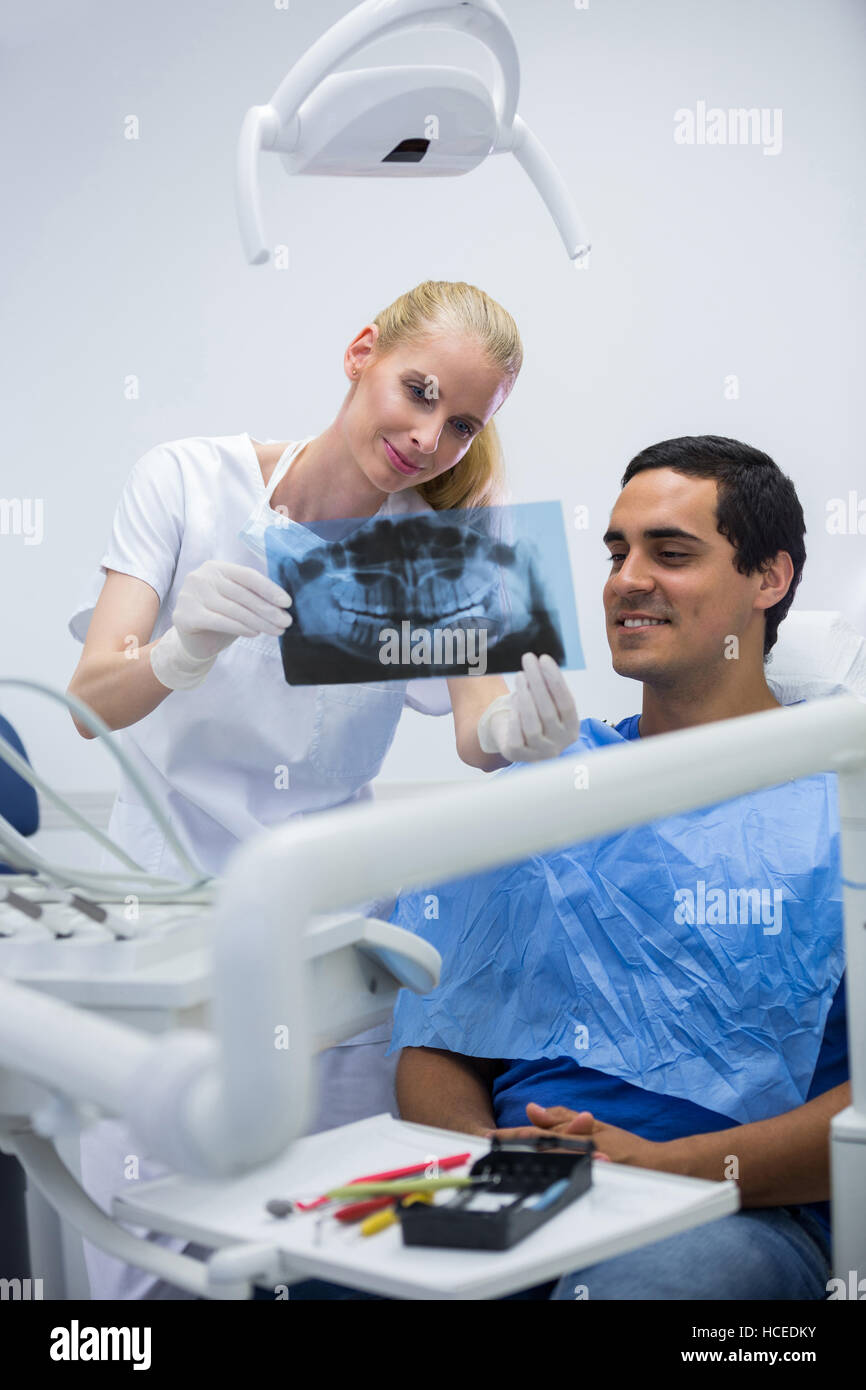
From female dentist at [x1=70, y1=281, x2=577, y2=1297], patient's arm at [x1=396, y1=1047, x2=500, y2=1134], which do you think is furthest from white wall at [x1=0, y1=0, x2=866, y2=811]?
patient's arm at [x1=396, y1=1047, x2=500, y2=1134]

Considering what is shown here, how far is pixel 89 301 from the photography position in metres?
2.71

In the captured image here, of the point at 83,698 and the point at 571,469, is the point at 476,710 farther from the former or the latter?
the point at 571,469

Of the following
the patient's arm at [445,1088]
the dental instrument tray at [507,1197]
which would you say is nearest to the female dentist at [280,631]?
the patient's arm at [445,1088]

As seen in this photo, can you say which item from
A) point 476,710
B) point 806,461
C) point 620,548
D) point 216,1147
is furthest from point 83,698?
point 806,461

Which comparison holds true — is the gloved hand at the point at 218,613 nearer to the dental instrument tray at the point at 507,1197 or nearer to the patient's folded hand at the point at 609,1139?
the patient's folded hand at the point at 609,1139

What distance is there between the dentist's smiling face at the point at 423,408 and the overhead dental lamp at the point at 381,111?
9.9 inches

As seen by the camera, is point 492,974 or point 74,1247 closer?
point 492,974

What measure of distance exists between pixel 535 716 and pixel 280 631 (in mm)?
295

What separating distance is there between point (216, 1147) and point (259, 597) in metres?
0.90

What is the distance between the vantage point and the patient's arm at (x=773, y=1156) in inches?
47.9

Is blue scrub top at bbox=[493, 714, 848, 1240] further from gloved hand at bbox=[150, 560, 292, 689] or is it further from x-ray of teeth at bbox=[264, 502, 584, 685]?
gloved hand at bbox=[150, 560, 292, 689]

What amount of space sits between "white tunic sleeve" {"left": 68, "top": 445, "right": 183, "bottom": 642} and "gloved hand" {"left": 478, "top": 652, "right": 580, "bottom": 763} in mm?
514

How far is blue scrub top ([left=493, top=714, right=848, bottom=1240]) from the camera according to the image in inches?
51.9

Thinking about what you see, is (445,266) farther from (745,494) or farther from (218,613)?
(218,613)
